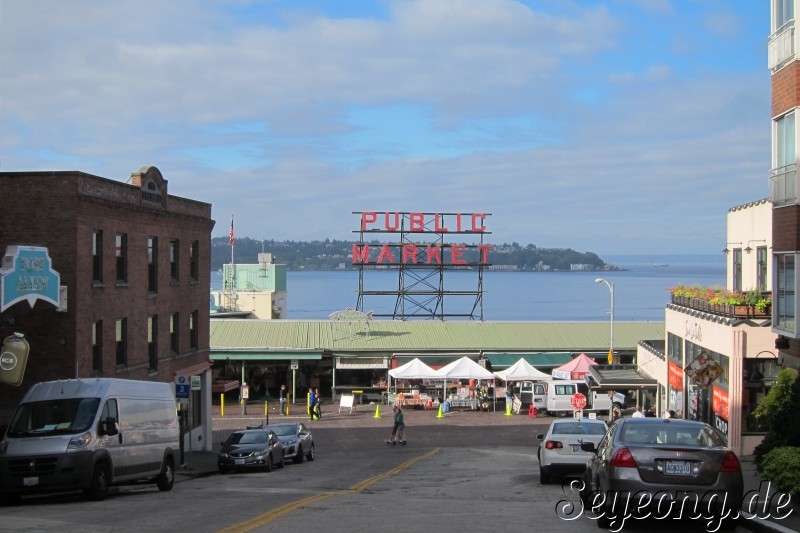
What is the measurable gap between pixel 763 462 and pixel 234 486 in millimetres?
12229

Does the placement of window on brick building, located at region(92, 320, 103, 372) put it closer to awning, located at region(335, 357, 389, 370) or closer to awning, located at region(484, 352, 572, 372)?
awning, located at region(335, 357, 389, 370)

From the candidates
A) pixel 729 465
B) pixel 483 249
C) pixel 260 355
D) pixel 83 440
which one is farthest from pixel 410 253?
pixel 729 465

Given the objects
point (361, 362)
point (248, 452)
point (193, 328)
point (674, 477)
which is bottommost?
point (248, 452)

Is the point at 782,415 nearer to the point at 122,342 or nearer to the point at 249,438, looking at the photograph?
the point at 249,438

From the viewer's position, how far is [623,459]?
12.8m

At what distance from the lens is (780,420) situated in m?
16.2

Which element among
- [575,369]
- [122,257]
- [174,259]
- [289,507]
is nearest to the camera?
[289,507]

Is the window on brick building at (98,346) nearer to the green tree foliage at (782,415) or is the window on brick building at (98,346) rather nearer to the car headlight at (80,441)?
the car headlight at (80,441)

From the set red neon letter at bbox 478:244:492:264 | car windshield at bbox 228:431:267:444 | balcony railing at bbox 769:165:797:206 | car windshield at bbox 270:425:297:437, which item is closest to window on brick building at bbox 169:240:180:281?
car windshield at bbox 270:425:297:437

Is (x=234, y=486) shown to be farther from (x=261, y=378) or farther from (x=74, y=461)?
(x=261, y=378)

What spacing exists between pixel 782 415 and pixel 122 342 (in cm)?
2152

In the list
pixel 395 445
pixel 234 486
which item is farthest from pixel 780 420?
pixel 395 445

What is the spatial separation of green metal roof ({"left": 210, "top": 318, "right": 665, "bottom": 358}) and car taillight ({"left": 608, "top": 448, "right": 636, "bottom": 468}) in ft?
145

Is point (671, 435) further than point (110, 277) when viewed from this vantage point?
No
